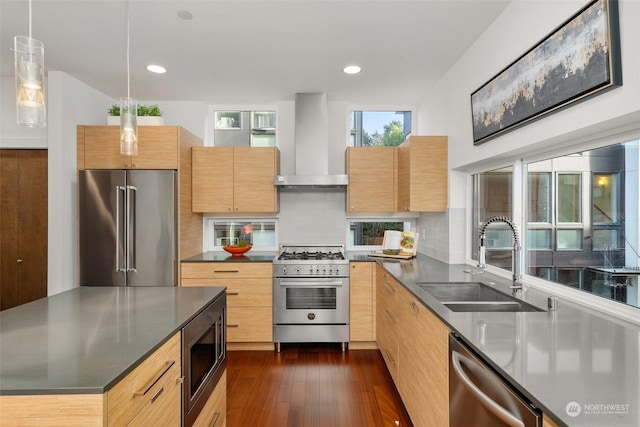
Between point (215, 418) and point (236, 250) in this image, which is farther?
point (236, 250)

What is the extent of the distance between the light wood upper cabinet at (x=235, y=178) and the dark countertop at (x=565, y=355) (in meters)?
2.26

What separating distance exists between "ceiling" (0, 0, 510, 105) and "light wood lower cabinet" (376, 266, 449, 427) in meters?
1.83

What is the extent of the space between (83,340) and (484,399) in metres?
1.39

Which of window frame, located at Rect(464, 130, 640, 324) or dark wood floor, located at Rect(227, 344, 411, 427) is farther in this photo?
dark wood floor, located at Rect(227, 344, 411, 427)

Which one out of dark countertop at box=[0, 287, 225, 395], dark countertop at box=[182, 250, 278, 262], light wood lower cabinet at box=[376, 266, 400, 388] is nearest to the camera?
dark countertop at box=[0, 287, 225, 395]

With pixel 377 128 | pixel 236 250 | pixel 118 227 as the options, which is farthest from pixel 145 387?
pixel 377 128

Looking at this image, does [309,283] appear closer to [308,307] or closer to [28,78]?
[308,307]

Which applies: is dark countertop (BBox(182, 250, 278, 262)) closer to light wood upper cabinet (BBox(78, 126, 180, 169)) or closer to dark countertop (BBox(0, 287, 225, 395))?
light wood upper cabinet (BBox(78, 126, 180, 169))

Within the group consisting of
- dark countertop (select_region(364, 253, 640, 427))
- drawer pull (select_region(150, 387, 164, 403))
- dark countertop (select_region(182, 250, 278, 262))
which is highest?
dark countertop (select_region(182, 250, 278, 262))

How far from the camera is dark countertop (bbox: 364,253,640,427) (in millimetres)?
824

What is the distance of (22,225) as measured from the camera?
3.38m

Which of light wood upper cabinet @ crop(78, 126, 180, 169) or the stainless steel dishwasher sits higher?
light wood upper cabinet @ crop(78, 126, 180, 169)

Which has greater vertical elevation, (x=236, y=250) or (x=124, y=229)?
(x=124, y=229)

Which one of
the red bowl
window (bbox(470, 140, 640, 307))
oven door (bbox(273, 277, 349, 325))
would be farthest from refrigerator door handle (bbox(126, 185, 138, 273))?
window (bbox(470, 140, 640, 307))
